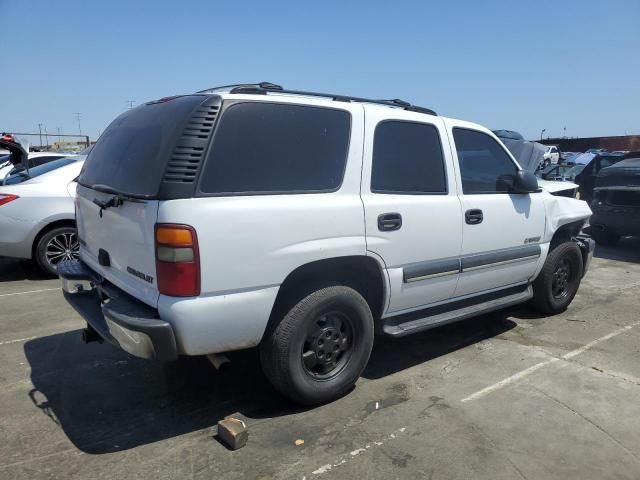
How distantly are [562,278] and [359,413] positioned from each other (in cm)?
311

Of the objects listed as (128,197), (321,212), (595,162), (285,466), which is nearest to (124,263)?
(128,197)

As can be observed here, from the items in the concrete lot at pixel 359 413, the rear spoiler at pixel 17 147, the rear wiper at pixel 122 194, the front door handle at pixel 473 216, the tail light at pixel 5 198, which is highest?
the rear spoiler at pixel 17 147

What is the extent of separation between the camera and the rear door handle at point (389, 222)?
3.31 metres

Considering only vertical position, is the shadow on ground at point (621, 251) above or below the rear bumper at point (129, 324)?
below

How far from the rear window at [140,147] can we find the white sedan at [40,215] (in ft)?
8.98

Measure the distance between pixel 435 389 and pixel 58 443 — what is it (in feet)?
7.94

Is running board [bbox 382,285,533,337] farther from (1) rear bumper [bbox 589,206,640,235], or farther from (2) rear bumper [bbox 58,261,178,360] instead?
(1) rear bumper [bbox 589,206,640,235]

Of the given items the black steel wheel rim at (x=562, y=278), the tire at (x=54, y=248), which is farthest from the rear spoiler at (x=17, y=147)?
the black steel wheel rim at (x=562, y=278)

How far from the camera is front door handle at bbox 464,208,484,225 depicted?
152 inches

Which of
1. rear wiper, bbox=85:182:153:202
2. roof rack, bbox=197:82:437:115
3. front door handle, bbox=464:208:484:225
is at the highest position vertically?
roof rack, bbox=197:82:437:115

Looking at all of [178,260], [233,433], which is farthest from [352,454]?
[178,260]

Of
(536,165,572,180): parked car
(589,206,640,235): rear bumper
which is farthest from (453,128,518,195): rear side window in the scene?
(589,206,640,235): rear bumper

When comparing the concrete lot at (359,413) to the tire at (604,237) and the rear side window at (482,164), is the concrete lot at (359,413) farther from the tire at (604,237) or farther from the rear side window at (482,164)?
the tire at (604,237)

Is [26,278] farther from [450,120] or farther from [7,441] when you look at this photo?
[450,120]
